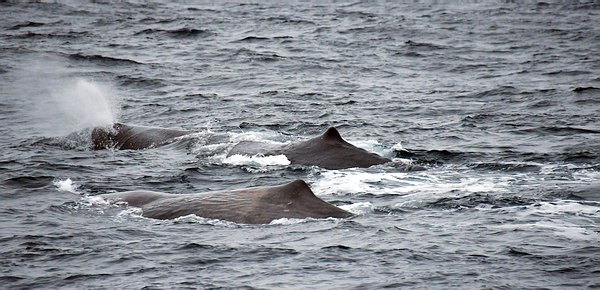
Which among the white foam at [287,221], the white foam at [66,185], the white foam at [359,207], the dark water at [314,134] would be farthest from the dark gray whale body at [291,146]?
the white foam at [287,221]

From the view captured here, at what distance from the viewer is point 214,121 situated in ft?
76.6

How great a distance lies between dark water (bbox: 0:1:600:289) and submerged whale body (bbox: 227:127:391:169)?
1.35 ft

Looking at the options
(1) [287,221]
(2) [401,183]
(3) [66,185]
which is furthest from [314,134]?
(1) [287,221]

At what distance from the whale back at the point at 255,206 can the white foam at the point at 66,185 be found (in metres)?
2.51

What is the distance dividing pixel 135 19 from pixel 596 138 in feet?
84.4

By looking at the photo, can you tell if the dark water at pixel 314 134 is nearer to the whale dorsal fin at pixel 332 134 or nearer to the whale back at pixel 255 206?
the whale back at pixel 255 206

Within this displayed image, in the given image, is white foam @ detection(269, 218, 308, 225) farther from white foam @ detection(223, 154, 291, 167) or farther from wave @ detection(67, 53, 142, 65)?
wave @ detection(67, 53, 142, 65)

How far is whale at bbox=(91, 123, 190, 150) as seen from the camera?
2059cm

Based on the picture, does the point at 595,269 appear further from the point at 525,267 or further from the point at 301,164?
the point at 301,164

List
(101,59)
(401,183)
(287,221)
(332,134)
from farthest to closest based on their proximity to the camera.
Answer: (101,59) → (332,134) → (401,183) → (287,221)

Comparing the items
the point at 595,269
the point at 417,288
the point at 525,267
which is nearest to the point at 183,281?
the point at 417,288

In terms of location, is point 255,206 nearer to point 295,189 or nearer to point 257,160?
point 295,189

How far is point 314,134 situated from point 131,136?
12.5ft

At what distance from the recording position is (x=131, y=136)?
68.6 ft
